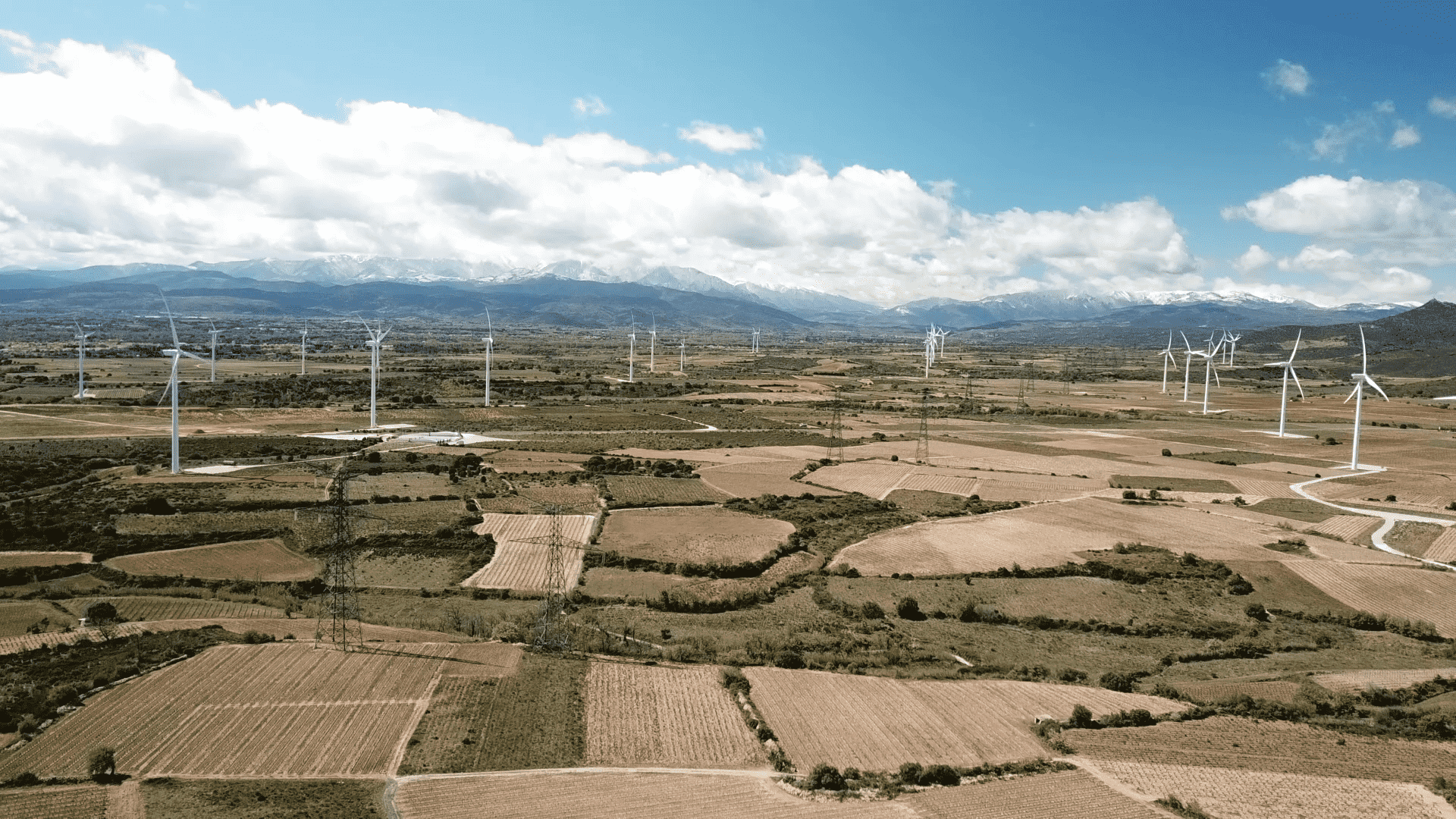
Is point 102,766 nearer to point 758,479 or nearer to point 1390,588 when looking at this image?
point 758,479

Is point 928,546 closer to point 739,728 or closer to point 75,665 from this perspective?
point 739,728

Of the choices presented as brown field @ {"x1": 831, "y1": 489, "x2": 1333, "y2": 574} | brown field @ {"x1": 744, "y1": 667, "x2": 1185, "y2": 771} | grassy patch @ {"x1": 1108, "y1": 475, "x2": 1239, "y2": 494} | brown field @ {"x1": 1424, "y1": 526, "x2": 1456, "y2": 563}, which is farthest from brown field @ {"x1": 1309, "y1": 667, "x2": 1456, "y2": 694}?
grassy patch @ {"x1": 1108, "y1": 475, "x2": 1239, "y2": 494}

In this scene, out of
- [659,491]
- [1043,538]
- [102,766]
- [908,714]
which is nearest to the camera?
[102,766]

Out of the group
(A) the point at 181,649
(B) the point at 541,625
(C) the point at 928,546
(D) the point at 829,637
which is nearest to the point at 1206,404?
(C) the point at 928,546

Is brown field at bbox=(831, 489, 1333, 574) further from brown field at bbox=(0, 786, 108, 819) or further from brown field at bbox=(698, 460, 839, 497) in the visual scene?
brown field at bbox=(0, 786, 108, 819)

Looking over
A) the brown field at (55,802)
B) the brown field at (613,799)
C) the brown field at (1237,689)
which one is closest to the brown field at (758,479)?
the brown field at (1237,689)

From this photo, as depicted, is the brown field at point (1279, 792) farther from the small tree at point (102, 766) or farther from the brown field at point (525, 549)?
the small tree at point (102, 766)

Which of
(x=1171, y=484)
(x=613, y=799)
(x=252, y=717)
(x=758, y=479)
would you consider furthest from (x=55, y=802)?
(x=1171, y=484)
